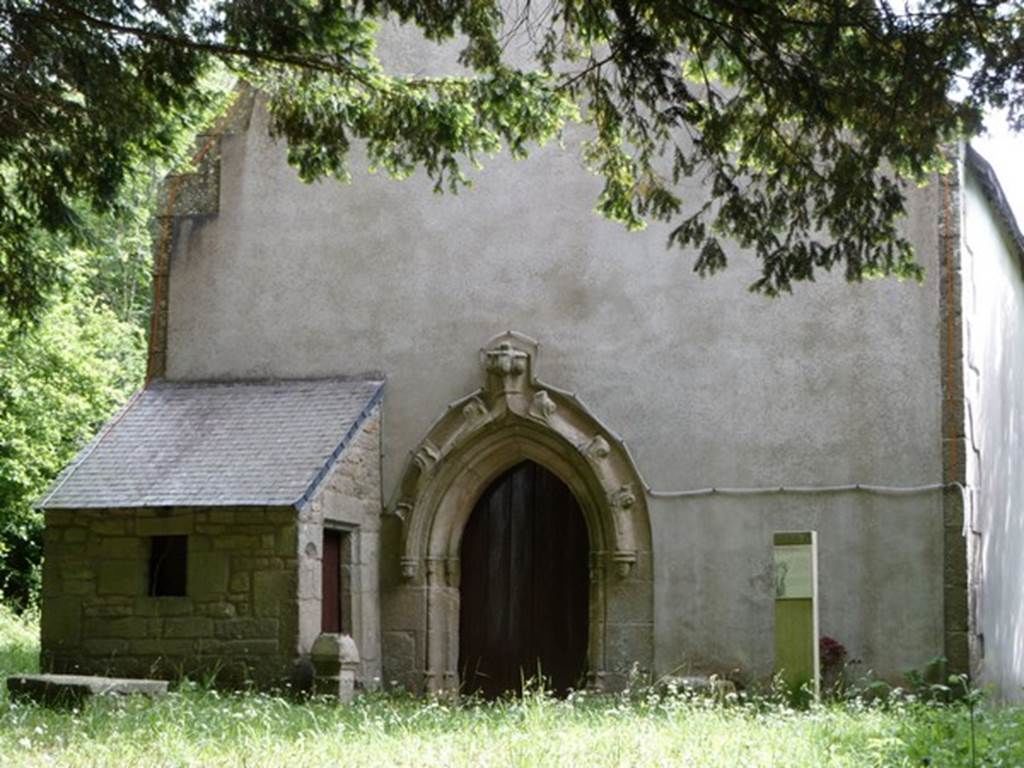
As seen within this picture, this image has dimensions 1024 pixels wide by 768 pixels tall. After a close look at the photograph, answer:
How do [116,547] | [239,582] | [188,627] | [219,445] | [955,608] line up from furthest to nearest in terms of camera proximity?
[219,445]
[116,547]
[188,627]
[239,582]
[955,608]

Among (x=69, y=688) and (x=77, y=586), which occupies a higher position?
(x=77, y=586)

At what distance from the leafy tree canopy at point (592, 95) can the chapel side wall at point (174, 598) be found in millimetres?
3711

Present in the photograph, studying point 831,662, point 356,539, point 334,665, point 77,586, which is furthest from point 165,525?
point 831,662

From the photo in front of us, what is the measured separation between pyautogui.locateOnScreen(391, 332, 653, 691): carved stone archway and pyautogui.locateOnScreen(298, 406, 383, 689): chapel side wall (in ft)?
0.93

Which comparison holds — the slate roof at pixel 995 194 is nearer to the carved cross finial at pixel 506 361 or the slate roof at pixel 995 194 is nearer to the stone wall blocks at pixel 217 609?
the carved cross finial at pixel 506 361

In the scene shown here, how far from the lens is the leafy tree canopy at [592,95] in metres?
7.04

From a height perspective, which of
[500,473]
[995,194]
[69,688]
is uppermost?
[995,194]

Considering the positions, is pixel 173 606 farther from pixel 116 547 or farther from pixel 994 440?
pixel 994 440

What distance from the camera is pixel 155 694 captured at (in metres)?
10.9

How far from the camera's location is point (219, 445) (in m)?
13.7

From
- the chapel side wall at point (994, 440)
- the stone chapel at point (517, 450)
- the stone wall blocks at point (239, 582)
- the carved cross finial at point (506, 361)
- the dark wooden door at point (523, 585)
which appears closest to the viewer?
the stone wall blocks at point (239, 582)

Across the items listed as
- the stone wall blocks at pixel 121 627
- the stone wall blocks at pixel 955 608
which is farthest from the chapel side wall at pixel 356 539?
the stone wall blocks at pixel 955 608

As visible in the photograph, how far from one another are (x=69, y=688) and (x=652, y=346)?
18.5 ft

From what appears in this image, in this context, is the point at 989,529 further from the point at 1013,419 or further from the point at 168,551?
the point at 168,551
